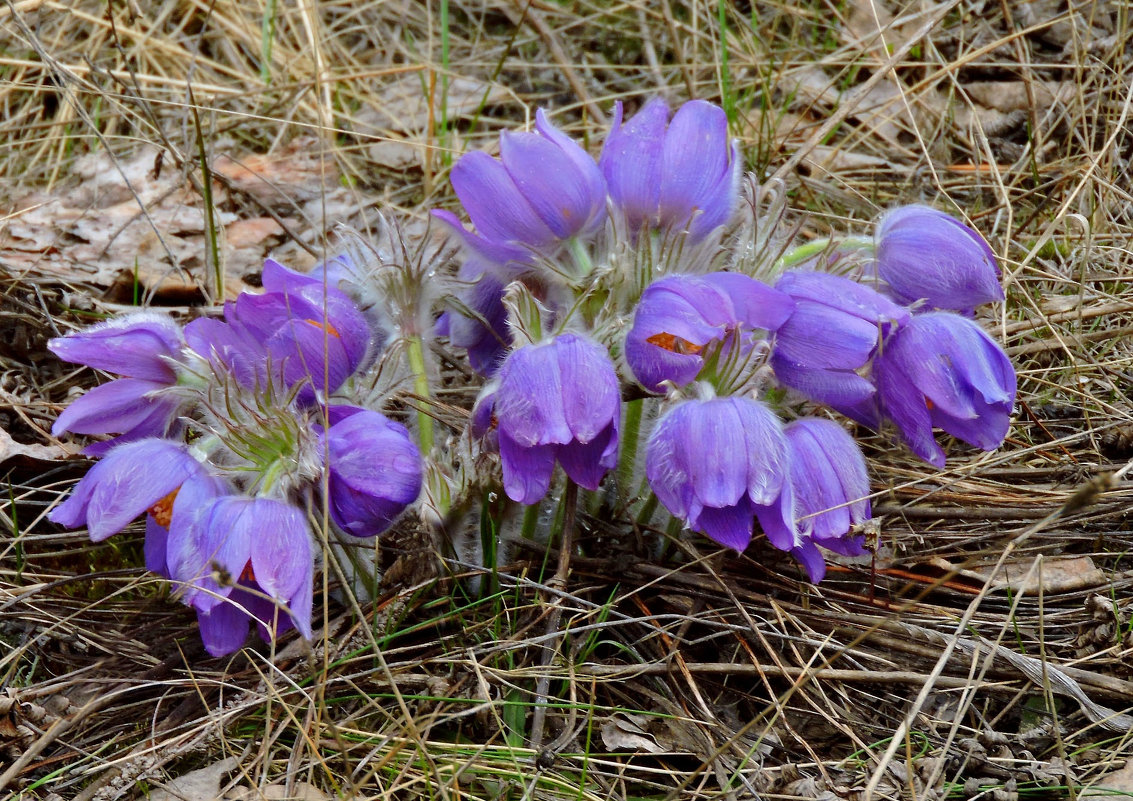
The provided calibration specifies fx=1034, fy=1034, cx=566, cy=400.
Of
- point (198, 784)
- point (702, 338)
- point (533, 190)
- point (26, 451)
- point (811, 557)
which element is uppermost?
point (533, 190)

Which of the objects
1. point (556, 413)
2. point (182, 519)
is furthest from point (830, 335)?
point (182, 519)

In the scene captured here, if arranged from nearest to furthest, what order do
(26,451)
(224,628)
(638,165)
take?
1. (224,628)
2. (638,165)
3. (26,451)

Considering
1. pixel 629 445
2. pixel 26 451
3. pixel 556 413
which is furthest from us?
pixel 26 451

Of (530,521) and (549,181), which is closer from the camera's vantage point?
(549,181)

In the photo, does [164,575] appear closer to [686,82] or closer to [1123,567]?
[1123,567]

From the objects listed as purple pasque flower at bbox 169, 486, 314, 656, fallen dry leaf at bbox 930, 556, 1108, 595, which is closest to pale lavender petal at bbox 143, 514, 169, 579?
purple pasque flower at bbox 169, 486, 314, 656

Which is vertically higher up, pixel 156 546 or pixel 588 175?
pixel 588 175

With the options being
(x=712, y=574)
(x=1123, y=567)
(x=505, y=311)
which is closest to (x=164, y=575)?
(x=505, y=311)

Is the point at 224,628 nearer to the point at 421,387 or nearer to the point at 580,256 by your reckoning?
the point at 421,387

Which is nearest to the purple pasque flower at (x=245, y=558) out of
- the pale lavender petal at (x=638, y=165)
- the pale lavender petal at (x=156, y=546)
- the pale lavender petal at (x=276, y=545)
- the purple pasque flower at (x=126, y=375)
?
the pale lavender petal at (x=276, y=545)
